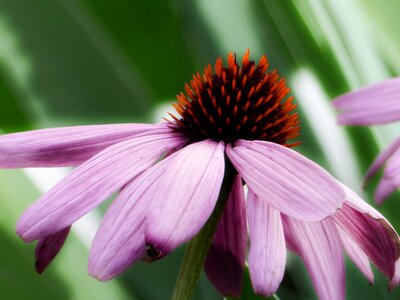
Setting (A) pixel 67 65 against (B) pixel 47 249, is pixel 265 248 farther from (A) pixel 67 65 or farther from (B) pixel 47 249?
(A) pixel 67 65

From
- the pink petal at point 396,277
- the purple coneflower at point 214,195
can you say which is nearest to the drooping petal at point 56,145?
the purple coneflower at point 214,195

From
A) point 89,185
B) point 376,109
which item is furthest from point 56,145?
point 376,109

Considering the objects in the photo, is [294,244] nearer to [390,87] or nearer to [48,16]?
[390,87]

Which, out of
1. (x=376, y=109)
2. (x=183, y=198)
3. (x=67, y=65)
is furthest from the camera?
(x=67, y=65)

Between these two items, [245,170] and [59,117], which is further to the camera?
[59,117]

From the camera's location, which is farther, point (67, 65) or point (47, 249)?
point (67, 65)

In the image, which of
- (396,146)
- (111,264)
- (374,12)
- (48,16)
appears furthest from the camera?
(374,12)

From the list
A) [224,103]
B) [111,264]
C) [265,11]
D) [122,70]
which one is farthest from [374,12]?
[111,264]
